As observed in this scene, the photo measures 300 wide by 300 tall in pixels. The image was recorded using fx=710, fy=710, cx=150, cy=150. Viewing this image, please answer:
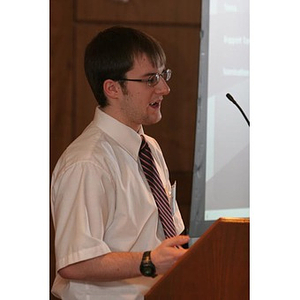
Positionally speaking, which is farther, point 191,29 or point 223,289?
point 191,29

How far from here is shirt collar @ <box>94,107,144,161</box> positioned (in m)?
1.93

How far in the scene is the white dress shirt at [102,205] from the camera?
1716 millimetres

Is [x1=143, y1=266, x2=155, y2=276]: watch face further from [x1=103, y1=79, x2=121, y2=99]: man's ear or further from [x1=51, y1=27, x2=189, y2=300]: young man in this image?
[x1=103, y1=79, x2=121, y2=99]: man's ear

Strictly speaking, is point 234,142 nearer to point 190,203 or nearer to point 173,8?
point 190,203

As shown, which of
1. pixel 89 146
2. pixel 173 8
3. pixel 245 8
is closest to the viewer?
pixel 89 146

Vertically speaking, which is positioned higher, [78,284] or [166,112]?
[166,112]

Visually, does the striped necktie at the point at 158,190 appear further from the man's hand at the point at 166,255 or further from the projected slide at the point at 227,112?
the projected slide at the point at 227,112

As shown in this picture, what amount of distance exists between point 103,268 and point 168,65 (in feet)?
5.40

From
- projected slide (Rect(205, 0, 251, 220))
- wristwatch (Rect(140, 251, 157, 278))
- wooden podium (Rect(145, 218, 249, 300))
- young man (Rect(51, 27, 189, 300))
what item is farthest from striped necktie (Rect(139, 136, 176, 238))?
projected slide (Rect(205, 0, 251, 220))

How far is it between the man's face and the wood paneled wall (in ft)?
3.50

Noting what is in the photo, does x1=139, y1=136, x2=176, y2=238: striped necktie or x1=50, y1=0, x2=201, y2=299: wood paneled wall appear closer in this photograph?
x1=139, y1=136, x2=176, y2=238: striped necktie
